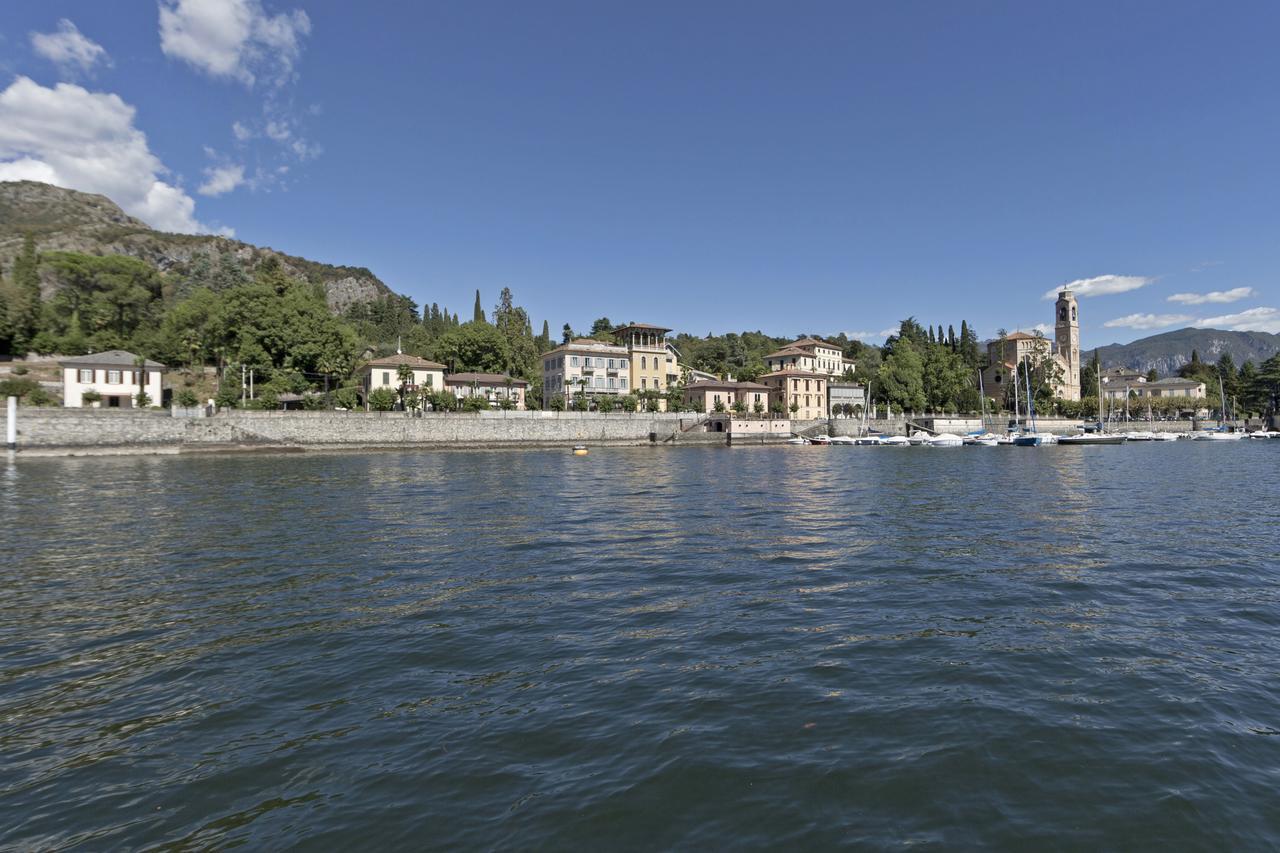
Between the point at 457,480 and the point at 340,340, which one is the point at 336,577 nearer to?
the point at 457,480

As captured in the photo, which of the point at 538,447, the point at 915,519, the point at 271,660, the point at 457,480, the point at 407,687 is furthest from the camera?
the point at 538,447

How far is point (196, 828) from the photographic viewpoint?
525 cm

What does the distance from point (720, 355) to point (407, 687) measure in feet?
411

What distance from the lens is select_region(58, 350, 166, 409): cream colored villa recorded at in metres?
63.0

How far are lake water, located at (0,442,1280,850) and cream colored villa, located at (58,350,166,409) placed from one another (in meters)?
58.3

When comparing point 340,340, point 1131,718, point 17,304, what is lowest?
point 1131,718

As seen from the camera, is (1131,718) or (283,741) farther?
(1131,718)

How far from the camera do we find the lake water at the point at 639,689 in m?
5.39

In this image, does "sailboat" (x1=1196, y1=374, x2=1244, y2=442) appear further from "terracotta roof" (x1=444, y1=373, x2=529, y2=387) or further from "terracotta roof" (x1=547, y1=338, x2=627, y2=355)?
"terracotta roof" (x1=444, y1=373, x2=529, y2=387)

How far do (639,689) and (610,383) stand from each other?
276ft

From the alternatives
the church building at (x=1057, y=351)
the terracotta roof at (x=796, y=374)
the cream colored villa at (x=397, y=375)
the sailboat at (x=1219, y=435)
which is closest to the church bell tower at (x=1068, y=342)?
the church building at (x=1057, y=351)

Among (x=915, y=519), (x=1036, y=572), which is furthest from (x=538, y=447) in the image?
(x=1036, y=572)

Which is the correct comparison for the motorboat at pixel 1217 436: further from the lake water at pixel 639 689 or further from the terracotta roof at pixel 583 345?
the lake water at pixel 639 689

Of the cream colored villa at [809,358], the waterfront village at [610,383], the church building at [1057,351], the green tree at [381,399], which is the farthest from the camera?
the church building at [1057,351]
